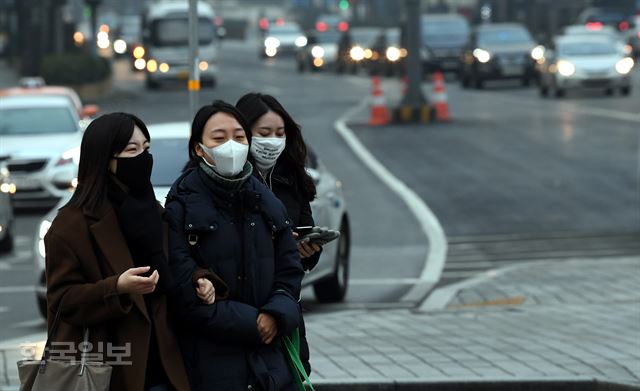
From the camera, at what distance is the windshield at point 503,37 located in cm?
4872

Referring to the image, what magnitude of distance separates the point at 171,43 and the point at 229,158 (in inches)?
2000

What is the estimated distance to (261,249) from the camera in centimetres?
528

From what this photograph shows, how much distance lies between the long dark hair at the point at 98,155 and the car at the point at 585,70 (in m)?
37.7

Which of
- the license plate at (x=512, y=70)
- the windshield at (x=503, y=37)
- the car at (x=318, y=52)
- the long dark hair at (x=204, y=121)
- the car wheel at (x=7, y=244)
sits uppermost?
the long dark hair at (x=204, y=121)

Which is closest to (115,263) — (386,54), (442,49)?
(442,49)

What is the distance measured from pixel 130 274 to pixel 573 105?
34670 mm

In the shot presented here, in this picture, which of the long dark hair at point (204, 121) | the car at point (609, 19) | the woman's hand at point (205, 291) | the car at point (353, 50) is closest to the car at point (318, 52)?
the car at point (353, 50)

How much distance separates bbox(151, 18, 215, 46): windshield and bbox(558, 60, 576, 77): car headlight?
16.0 metres

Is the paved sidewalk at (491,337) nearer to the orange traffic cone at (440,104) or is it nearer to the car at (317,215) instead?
the car at (317,215)

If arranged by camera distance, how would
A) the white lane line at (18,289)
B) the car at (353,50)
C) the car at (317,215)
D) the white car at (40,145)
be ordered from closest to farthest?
the car at (317,215)
the white lane line at (18,289)
the white car at (40,145)
the car at (353,50)

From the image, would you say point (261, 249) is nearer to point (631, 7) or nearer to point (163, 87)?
point (163, 87)

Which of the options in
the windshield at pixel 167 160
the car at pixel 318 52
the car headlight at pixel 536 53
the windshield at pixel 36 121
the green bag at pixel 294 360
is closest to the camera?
the green bag at pixel 294 360

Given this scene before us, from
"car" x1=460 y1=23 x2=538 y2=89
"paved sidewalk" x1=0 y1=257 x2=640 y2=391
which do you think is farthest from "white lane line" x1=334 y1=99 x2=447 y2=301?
"car" x1=460 y1=23 x2=538 y2=89

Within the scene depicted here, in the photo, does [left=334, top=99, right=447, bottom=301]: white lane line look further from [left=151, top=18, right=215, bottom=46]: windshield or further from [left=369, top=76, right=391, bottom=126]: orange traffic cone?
[left=151, top=18, right=215, bottom=46]: windshield
